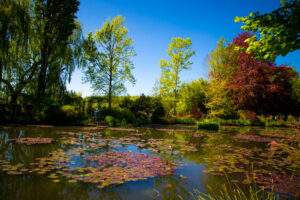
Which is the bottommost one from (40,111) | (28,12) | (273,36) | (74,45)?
(40,111)

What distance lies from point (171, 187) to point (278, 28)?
351 centimetres

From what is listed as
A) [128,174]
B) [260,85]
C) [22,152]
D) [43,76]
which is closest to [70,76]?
[43,76]

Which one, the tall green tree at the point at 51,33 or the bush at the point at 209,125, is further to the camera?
the bush at the point at 209,125

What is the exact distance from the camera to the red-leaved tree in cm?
1700

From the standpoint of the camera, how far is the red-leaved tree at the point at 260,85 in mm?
17000

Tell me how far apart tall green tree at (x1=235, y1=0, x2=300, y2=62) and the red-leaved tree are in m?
14.9

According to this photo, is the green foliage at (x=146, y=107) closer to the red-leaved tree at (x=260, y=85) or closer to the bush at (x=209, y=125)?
the bush at (x=209, y=125)

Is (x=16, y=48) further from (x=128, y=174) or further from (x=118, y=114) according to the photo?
(x=128, y=174)

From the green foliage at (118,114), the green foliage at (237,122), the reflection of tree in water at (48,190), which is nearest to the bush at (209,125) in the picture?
the green foliage at (118,114)

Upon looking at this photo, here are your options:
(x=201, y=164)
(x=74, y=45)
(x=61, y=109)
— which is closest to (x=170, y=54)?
(x=74, y=45)

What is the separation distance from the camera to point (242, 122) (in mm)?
20891

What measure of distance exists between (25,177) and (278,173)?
5.32m

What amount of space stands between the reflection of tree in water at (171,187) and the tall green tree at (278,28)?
10.2 feet

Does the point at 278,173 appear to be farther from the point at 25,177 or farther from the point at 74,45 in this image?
the point at 74,45
